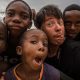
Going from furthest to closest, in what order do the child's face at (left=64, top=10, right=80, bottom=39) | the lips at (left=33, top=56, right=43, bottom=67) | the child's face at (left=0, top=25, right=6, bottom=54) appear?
the child's face at (left=64, top=10, right=80, bottom=39) < the child's face at (left=0, top=25, right=6, bottom=54) < the lips at (left=33, top=56, right=43, bottom=67)

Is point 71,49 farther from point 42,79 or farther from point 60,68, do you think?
point 42,79

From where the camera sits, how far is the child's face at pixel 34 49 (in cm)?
99

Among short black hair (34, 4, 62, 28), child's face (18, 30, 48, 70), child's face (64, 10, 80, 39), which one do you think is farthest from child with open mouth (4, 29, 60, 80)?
child's face (64, 10, 80, 39)

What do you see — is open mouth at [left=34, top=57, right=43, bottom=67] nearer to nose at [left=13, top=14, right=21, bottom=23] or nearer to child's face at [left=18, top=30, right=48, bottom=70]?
child's face at [left=18, top=30, right=48, bottom=70]

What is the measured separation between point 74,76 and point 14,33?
347 millimetres

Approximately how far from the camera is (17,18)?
1124mm

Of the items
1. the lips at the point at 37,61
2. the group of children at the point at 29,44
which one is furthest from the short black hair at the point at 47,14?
the lips at the point at 37,61

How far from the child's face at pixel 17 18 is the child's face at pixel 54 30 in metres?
0.10

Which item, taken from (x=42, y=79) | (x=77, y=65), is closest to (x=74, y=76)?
(x=77, y=65)

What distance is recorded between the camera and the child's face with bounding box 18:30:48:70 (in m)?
0.99

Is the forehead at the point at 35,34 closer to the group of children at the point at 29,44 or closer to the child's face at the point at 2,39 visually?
the group of children at the point at 29,44

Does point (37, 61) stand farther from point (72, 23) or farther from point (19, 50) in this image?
point (72, 23)

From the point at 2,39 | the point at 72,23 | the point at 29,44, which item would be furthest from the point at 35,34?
the point at 72,23

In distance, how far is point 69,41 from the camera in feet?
3.93
